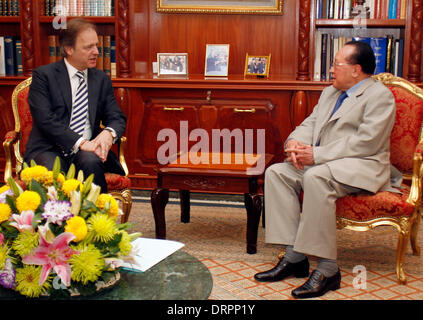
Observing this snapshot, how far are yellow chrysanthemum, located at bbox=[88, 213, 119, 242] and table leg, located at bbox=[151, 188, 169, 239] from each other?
1447 mm

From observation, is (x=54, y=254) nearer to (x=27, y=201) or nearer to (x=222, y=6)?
(x=27, y=201)

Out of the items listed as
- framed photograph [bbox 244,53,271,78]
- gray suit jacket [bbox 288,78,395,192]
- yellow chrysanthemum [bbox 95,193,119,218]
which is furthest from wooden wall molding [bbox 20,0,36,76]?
yellow chrysanthemum [bbox 95,193,119,218]

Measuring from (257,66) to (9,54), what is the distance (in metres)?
1.99

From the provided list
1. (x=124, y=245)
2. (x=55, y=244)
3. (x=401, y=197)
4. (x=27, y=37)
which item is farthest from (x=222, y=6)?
(x=55, y=244)

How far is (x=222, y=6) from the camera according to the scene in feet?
13.8

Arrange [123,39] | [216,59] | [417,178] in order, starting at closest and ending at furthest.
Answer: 1. [417,178]
2. [123,39]
3. [216,59]

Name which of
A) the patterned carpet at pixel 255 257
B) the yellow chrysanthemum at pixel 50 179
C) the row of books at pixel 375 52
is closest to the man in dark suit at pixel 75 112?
the patterned carpet at pixel 255 257

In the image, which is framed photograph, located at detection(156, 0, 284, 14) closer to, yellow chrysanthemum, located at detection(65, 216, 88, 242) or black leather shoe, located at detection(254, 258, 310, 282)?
black leather shoe, located at detection(254, 258, 310, 282)

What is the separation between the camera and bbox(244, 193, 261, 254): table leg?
9.60ft

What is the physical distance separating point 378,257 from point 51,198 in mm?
2002

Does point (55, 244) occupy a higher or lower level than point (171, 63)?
lower
